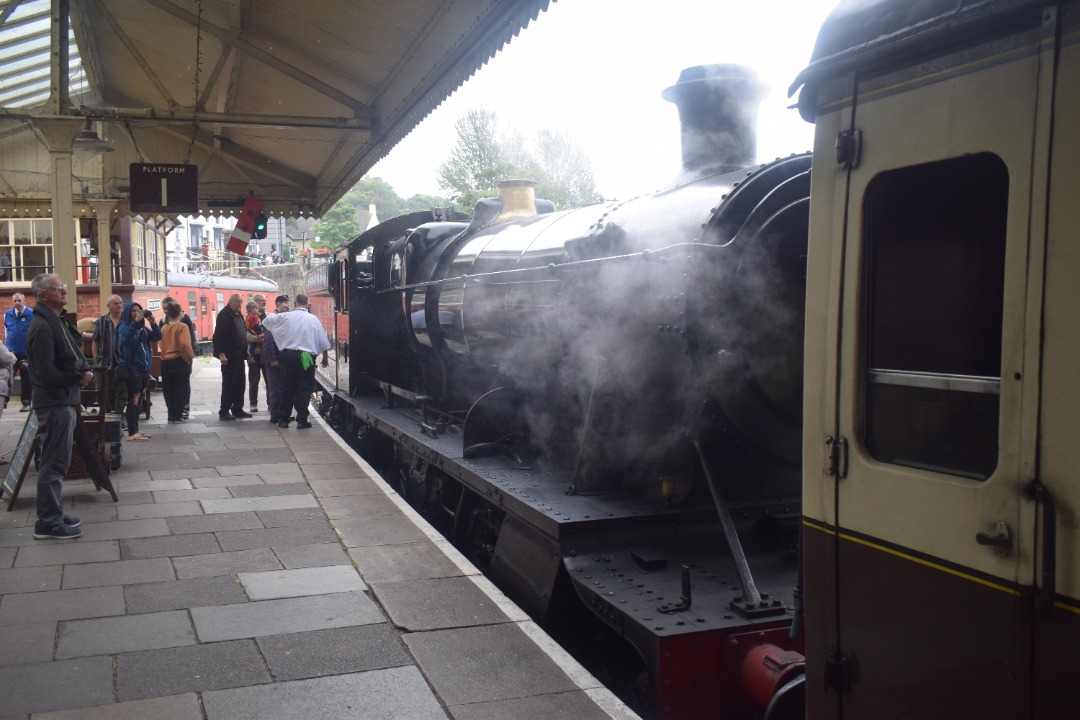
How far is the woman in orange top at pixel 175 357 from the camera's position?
10.6 m

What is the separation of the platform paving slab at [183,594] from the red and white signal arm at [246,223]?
9.08 m

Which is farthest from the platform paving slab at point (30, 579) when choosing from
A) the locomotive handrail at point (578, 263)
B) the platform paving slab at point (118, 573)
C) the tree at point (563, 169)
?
the tree at point (563, 169)

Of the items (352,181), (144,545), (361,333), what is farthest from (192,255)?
(144,545)

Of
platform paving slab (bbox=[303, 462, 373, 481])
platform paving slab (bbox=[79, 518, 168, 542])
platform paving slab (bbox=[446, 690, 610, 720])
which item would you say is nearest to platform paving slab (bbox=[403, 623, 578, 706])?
platform paving slab (bbox=[446, 690, 610, 720])

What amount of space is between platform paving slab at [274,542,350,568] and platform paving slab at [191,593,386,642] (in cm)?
61

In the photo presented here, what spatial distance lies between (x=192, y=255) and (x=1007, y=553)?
54.4m

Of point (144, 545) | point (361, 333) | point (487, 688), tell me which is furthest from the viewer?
point (361, 333)

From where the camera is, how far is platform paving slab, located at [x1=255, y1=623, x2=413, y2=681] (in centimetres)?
360

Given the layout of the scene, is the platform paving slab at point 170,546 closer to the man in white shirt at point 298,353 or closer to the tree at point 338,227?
the man in white shirt at point 298,353

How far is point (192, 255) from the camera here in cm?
5125

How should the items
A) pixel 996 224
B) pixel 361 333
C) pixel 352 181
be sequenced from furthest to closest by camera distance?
pixel 352 181 → pixel 361 333 → pixel 996 224

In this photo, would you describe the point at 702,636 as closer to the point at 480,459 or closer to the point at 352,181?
the point at 480,459

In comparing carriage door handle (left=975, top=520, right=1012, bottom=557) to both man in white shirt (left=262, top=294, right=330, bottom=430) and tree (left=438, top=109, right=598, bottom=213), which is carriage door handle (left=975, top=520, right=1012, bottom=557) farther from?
man in white shirt (left=262, top=294, right=330, bottom=430)

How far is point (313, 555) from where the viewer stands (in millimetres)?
5281
